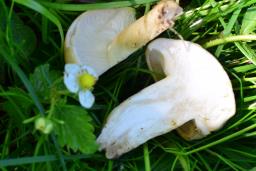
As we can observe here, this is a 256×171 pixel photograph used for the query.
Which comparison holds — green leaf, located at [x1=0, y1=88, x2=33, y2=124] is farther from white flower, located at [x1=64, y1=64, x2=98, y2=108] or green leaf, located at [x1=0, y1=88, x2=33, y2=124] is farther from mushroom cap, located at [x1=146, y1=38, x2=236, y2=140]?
mushroom cap, located at [x1=146, y1=38, x2=236, y2=140]

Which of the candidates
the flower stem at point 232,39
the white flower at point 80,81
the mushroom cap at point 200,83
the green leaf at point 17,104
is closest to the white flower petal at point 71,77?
the white flower at point 80,81

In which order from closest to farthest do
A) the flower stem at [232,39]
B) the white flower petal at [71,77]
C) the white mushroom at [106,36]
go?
the white flower petal at [71,77]
the white mushroom at [106,36]
the flower stem at [232,39]

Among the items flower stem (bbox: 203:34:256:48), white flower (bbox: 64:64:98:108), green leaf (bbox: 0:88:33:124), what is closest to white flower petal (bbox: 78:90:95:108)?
white flower (bbox: 64:64:98:108)

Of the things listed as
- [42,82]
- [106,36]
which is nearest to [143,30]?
[106,36]

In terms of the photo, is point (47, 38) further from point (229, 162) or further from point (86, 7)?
point (229, 162)

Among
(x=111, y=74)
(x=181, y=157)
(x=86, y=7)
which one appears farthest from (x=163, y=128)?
(x=86, y=7)

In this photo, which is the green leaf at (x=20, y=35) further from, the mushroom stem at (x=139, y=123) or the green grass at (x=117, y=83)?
the mushroom stem at (x=139, y=123)
